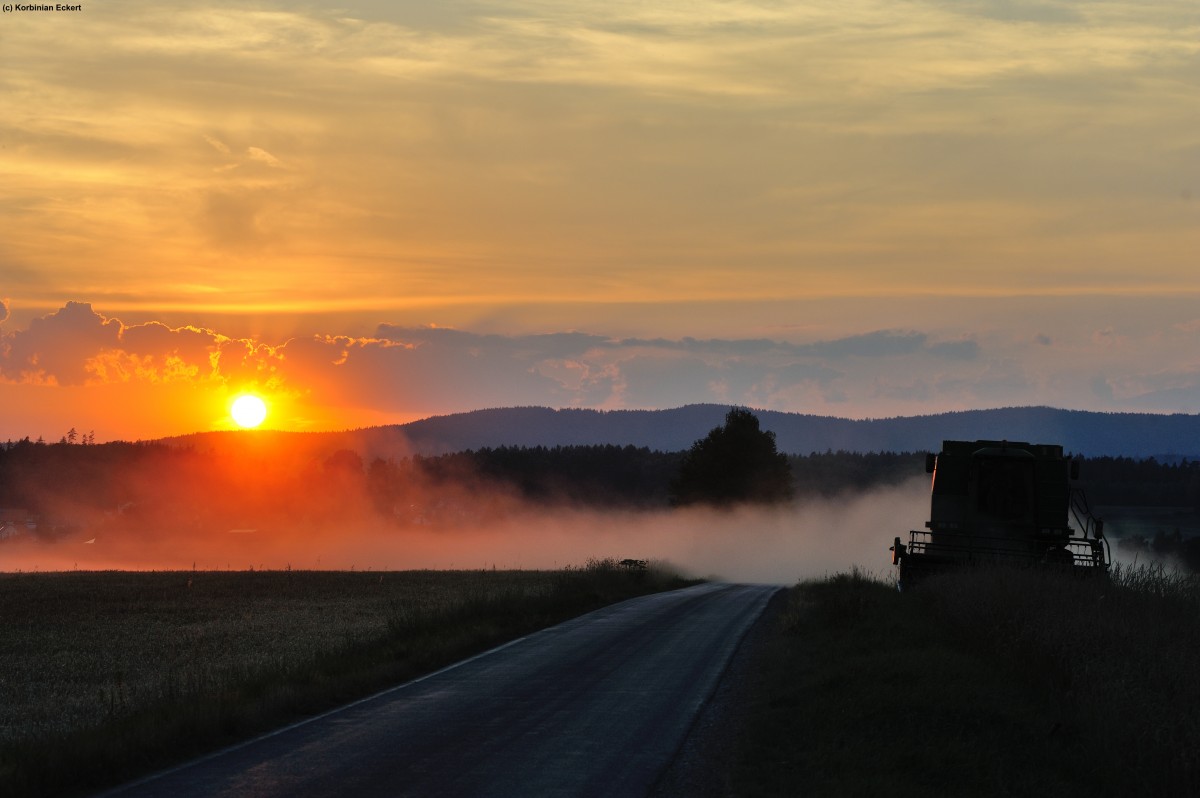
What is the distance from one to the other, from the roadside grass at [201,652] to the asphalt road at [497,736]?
70 cm

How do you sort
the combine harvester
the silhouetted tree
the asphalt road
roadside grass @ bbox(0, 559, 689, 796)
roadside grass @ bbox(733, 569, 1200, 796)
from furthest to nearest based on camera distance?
the silhouetted tree
the combine harvester
roadside grass @ bbox(0, 559, 689, 796)
roadside grass @ bbox(733, 569, 1200, 796)
the asphalt road

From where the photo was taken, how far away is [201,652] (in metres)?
25.6

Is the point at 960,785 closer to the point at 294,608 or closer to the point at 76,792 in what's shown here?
the point at 76,792

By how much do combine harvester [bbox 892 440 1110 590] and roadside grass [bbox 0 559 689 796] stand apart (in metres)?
10.0

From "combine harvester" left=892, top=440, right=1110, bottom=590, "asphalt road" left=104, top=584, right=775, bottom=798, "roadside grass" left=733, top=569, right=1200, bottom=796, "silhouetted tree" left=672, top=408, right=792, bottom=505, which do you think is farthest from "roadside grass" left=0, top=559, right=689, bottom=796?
"silhouetted tree" left=672, top=408, right=792, bottom=505

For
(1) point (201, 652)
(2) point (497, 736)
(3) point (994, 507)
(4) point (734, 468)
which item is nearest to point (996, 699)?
(2) point (497, 736)

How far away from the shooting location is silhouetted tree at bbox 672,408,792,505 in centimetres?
9794

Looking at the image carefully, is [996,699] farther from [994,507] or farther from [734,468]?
[734,468]

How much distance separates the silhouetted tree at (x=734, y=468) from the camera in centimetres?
9794

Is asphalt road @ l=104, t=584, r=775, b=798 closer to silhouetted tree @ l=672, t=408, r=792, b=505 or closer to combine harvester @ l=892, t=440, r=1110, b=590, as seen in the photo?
combine harvester @ l=892, t=440, r=1110, b=590

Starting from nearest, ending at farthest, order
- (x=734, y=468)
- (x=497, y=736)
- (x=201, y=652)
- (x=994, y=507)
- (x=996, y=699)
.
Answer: (x=497, y=736) → (x=996, y=699) → (x=201, y=652) → (x=994, y=507) → (x=734, y=468)

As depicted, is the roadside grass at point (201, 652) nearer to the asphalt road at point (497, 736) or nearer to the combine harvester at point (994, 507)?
the asphalt road at point (497, 736)

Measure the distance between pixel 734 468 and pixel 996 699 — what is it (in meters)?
83.3

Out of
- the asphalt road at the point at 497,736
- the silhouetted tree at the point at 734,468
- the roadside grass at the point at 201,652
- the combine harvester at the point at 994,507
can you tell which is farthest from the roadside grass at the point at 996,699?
the silhouetted tree at the point at 734,468
